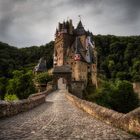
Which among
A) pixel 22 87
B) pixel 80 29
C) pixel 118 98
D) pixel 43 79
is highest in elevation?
pixel 80 29

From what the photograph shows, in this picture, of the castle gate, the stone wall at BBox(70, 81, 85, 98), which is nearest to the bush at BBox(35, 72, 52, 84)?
the castle gate

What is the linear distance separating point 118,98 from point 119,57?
68.4 metres

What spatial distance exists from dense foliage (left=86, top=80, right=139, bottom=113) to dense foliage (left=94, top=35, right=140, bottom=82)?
35930 millimetres

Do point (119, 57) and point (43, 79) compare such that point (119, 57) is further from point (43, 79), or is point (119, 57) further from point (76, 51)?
point (43, 79)

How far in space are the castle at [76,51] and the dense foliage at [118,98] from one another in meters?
12.4

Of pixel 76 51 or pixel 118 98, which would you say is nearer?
pixel 118 98

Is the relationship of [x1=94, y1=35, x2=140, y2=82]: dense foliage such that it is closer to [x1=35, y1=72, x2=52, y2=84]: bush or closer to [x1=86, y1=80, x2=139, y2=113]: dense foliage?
[x1=86, y1=80, x2=139, y2=113]: dense foliage

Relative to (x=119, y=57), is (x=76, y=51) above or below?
below

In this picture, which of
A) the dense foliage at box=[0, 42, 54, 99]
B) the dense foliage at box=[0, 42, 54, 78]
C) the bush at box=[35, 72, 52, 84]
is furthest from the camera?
the dense foliage at box=[0, 42, 54, 78]

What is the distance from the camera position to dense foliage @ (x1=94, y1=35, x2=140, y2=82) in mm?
126150

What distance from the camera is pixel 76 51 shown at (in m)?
96.2

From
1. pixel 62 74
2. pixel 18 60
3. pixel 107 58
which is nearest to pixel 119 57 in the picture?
pixel 107 58

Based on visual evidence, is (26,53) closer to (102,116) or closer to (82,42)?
(82,42)

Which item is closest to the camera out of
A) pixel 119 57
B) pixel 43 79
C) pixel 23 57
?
pixel 43 79
